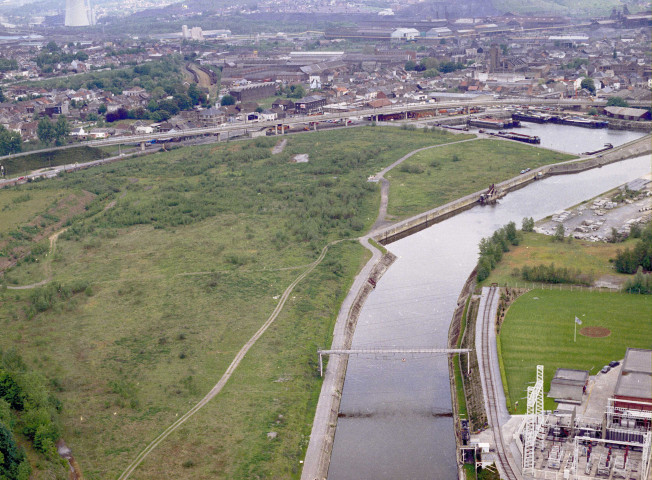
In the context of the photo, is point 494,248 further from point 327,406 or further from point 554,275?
point 327,406

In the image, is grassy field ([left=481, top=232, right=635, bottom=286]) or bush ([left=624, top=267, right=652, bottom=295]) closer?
bush ([left=624, top=267, right=652, bottom=295])

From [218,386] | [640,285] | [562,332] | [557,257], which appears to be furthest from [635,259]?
[218,386]

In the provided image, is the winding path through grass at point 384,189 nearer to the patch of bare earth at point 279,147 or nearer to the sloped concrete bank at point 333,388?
the sloped concrete bank at point 333,388

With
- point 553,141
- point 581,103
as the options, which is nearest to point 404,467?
point 553,141

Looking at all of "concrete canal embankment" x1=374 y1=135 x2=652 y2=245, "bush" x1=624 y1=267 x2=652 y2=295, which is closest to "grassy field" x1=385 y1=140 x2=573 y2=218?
"concrete canal embankment" x1=374 y1=135 x2=652 y2=245

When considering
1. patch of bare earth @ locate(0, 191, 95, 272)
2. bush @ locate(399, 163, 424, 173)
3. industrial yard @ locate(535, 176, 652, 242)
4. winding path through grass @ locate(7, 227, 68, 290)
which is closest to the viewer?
winding path through grass @ locate(7, 227, 68, 290)

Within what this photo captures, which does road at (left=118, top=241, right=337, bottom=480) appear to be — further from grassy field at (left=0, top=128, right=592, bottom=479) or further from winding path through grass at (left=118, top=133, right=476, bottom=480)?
grassy field at (left=0, top=128, right=592, bottom=479)
